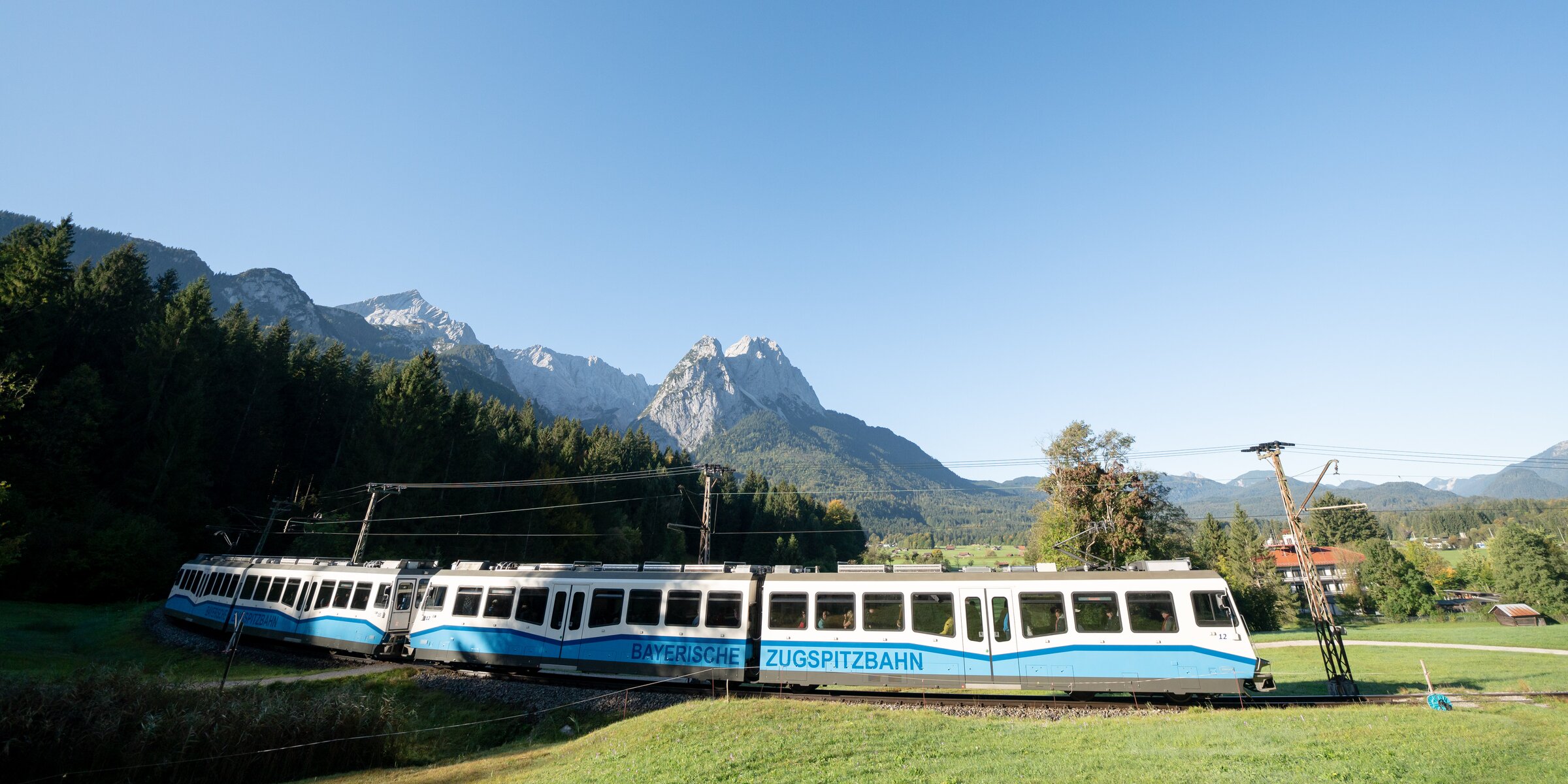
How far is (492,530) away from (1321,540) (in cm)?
12364

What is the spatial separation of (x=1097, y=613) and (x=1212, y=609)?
2670 mm

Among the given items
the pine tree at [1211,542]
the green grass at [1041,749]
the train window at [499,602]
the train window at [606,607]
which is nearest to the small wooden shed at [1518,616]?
the pine tree at [1211,542]

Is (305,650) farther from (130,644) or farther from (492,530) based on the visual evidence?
(492,530)

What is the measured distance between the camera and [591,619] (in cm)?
2006

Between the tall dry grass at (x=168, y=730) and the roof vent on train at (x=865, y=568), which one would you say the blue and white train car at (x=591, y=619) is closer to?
the roof vent on train at (x=865, y=568)

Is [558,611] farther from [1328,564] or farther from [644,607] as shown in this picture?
[1328,564]

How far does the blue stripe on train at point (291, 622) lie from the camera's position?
78.8ft

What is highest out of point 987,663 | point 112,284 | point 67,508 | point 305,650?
point 112,284

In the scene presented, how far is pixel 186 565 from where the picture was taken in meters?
33.6

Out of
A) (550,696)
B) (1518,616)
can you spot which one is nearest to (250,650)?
(550,696)

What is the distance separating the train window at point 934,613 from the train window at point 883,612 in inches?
15.7

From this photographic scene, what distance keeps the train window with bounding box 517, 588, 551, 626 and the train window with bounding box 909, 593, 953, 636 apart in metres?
12.1

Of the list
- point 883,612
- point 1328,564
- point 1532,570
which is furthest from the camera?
point 1328,564

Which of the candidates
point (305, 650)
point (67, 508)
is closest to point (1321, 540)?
point (305, 650)
